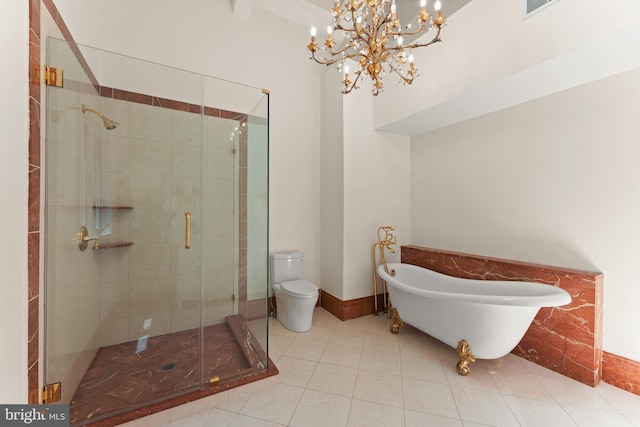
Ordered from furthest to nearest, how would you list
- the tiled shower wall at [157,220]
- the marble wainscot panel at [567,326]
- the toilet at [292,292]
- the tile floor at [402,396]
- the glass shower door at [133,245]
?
the toilet at [292,292], the tiled shower wall at [157,220], the marble wainscot panel at [567,326], the glass shower door at [133,245], the tile floor at [402,396]

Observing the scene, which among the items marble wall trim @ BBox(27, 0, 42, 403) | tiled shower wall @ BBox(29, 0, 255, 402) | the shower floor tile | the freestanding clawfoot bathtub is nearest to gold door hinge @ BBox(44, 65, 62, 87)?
marble wall trim @ BBox(27, 0, 42, 403)

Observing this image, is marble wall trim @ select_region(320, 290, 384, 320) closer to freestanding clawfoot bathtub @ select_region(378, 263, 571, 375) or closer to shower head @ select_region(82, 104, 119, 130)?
freestanding clawfoot bathtub @ select_region(378, 263, 571, 375)

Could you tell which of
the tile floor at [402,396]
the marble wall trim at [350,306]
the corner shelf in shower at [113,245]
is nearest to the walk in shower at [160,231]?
the corner shelf in shower at [113,245]

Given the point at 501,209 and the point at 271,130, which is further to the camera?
the point at 271,130

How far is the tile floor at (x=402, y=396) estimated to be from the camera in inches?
58.2

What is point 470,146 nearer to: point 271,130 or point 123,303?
point 271,130

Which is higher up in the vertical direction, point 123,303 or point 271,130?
point 271,130

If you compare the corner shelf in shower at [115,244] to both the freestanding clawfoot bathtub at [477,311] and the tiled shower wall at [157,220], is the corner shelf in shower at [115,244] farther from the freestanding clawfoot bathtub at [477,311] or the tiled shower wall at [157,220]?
the freestanding clawfoot bathtub at [477,311]

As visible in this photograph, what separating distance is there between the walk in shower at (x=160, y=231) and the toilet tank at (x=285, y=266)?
1.81 ft

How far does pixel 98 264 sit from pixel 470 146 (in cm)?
355

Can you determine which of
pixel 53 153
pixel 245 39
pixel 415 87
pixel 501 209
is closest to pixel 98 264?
pixel 53 153

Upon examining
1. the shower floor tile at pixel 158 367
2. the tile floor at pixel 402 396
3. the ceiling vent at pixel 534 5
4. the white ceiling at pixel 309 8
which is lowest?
the tile floor at pixel 402 396

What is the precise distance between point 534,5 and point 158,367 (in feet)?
11.5

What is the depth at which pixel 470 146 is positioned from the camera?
2676mm
